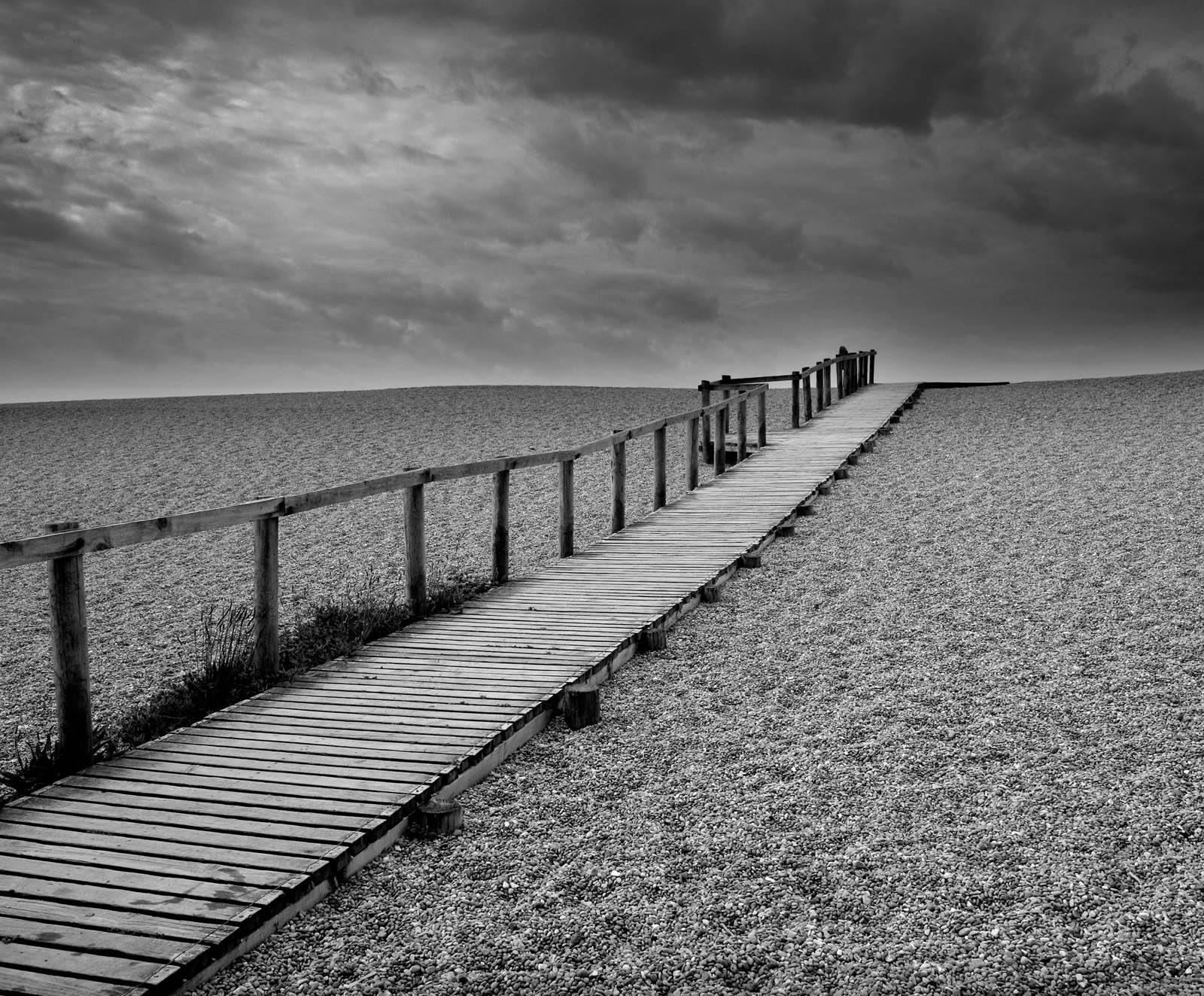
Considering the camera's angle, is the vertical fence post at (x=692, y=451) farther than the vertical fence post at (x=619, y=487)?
Yes

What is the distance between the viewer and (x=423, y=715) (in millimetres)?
5008

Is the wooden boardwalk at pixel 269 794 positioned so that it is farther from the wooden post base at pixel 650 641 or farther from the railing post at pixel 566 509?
the railing post at pixel 566 509

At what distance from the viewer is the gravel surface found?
3.10 metres

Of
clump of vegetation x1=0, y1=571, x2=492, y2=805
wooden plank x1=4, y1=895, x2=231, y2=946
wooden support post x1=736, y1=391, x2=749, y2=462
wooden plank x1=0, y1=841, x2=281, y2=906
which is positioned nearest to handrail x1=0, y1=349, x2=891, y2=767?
clump of vegetation x1=0, y1=571, x2=492, y2=805

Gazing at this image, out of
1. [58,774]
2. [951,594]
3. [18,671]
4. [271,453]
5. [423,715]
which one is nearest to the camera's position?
[58,774]

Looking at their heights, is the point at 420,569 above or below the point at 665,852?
above

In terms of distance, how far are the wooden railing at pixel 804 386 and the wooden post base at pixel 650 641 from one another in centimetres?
804

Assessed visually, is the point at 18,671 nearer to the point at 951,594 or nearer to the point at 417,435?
the point at 951,594

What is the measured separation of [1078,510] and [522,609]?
639 cm

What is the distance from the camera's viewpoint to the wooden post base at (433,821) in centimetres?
396

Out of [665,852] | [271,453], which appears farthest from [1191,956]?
[271,453]

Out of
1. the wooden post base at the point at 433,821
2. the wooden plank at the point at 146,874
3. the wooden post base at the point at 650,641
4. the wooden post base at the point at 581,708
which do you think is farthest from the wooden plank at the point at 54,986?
the wooden post base at the point at 650,641

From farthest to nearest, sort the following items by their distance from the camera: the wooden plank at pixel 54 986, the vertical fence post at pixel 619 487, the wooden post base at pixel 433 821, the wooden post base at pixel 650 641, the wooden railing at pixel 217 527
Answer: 1. the vertical fence post at pixel 619 487
2. the wooden post base at pixel 650 641
3. the wooden railing at pixel 217 527
4. the wooden post base at pixel 433 821
5. the wooden plank at pixel 54 986

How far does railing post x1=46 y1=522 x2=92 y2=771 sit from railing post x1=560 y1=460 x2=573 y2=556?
5.08 meters
